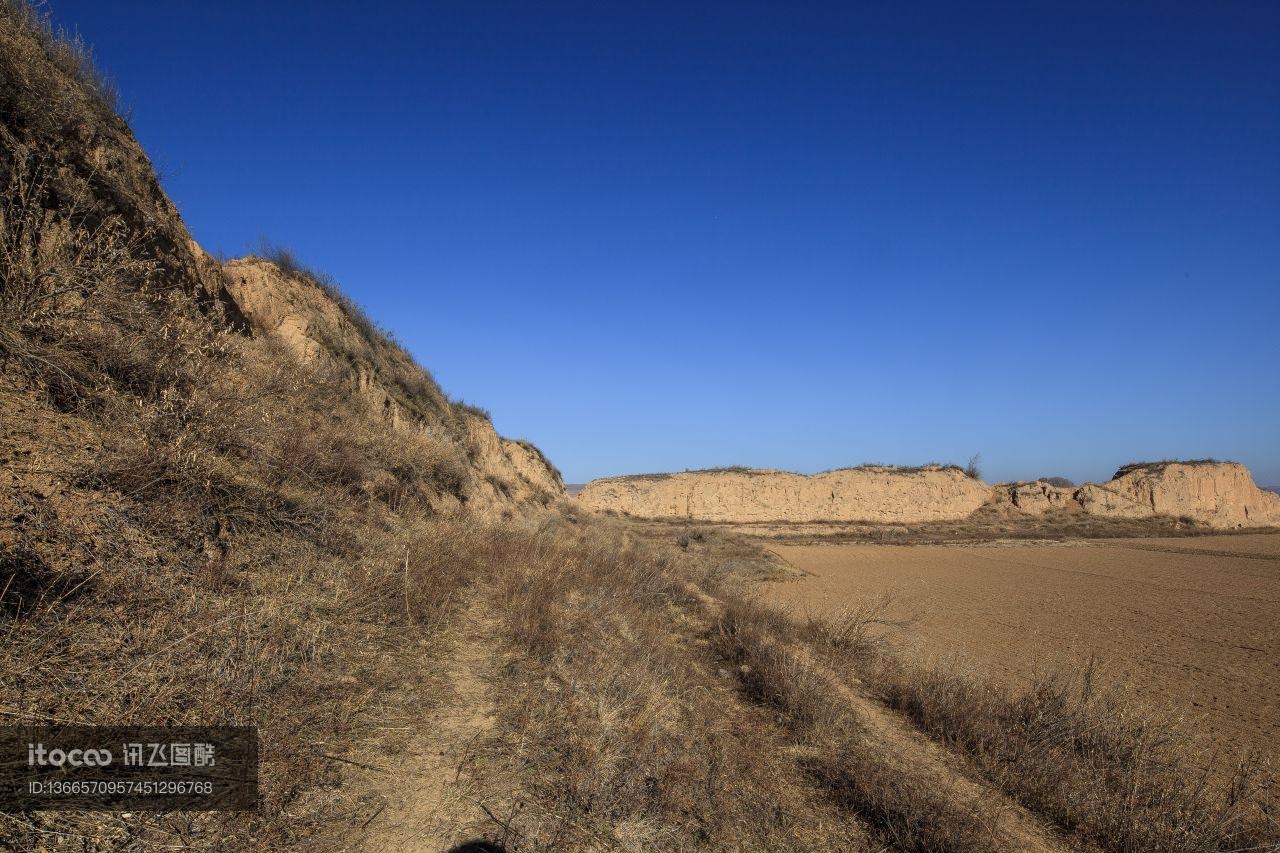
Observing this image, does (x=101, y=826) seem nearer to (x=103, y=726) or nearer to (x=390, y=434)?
(x=103, y=726)

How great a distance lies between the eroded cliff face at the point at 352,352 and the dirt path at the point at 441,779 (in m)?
6.87

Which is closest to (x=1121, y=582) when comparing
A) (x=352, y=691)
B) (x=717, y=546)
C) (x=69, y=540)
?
(x=717, y=546)

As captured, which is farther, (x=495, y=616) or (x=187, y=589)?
(x=495, y=616)

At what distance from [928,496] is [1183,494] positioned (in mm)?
22004

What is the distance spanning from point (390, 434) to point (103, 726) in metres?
6.94

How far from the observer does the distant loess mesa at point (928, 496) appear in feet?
152

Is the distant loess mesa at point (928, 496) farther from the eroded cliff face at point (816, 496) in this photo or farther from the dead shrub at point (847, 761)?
the dead shrub at point (847, 761)

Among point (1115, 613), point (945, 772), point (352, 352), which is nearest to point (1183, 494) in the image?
point (1115, 613)

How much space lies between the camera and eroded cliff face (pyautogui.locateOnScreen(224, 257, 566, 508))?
9.48 meters

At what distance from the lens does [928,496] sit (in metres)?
47.2

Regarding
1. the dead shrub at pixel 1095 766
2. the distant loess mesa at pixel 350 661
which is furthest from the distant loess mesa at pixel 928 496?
the dead shrub at pixel 1095 766

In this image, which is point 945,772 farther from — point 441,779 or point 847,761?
point 441,779

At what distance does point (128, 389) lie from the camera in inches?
173

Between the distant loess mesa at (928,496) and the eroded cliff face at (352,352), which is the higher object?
the eroded cliff face at (352,352)
